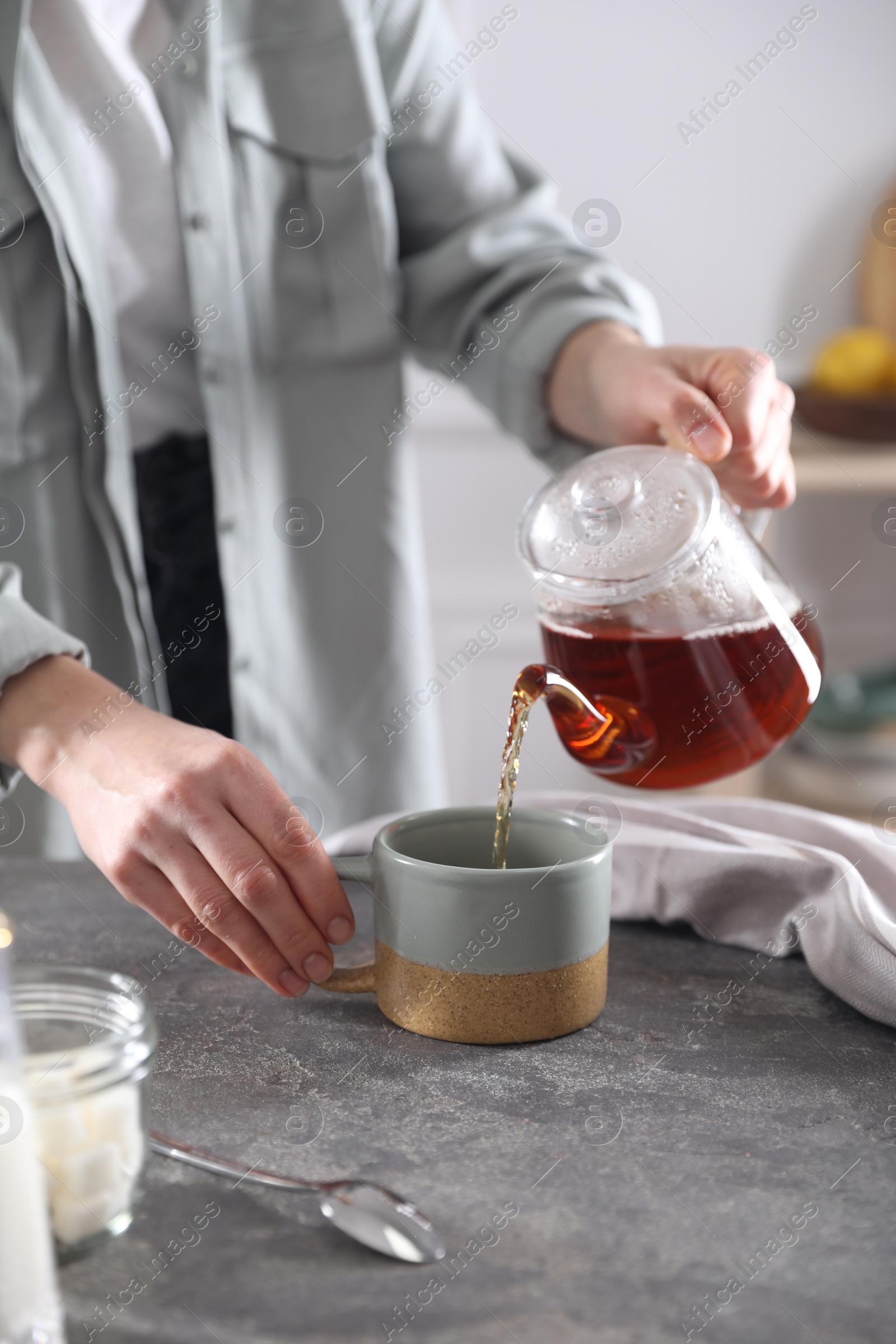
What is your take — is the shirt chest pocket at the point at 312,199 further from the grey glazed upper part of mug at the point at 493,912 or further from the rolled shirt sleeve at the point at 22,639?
the grey glazed upper part of mug at the point at 493,912

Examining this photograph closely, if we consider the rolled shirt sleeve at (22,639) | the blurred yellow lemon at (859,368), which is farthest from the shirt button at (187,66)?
the blurred yellow lemon at (859,368)

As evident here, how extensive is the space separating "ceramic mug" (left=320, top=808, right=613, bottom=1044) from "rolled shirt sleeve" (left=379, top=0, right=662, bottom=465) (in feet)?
1.77

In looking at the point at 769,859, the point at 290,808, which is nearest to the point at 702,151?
the point at 769,859

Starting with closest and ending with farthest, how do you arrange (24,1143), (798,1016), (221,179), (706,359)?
(24,1143)
(798,1016)
(706,359)
(221,179)

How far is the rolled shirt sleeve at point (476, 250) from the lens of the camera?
1.06 meters

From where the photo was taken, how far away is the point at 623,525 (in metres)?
0.64

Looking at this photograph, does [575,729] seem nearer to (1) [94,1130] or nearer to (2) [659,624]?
(2) [659,624]

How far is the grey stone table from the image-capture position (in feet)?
1.37

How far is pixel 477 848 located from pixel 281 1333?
0.32 m

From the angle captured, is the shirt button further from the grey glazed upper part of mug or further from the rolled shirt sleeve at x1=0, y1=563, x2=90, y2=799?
the grey glazed upper part of mug

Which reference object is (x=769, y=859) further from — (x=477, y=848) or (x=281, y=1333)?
(x=281, y=1333)

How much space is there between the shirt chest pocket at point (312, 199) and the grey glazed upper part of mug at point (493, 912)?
0.63 meters

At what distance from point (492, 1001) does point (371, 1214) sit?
0.53 feet

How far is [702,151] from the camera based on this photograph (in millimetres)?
2016
